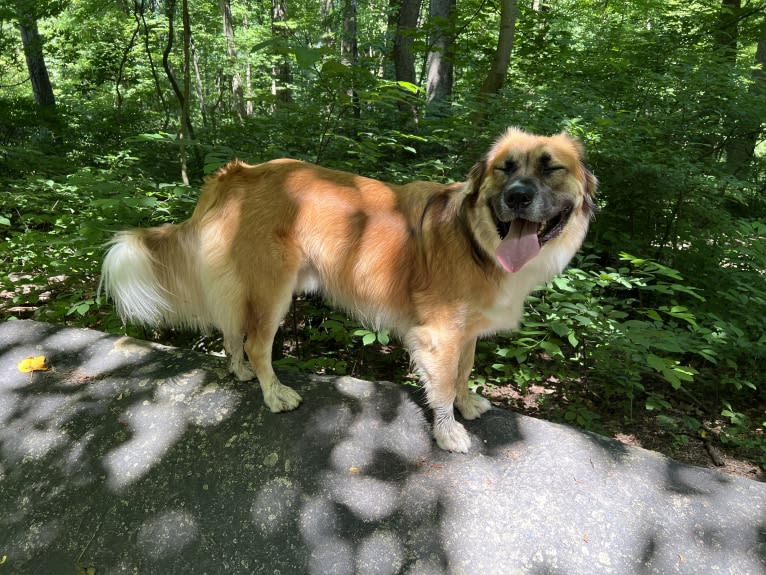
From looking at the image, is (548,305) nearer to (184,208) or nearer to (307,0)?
(184,208)

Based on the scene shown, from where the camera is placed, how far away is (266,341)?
271 cm

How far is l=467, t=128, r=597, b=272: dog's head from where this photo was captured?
2.26 m

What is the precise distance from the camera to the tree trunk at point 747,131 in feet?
17.0

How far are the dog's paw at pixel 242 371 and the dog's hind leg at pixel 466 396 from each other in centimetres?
131

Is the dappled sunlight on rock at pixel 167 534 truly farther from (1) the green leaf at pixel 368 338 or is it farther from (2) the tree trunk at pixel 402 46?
(2) the tree trunk at pixel 402 46

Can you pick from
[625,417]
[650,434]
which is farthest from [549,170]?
[650,434]

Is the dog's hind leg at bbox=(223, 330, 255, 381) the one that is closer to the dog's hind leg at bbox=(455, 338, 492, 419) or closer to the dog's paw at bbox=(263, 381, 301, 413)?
the dog's paw at bbox=(263, 381, 301, 413)

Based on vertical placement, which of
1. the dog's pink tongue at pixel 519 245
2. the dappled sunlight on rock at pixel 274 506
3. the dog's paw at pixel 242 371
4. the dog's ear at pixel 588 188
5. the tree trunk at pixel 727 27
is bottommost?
the dappled sunlight on rock at pixel 274 506

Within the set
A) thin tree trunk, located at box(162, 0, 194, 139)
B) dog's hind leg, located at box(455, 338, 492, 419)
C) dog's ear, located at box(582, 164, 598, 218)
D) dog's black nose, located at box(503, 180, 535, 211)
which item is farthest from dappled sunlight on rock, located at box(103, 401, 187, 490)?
thin tree trunk, located at box(162, 0, 194, 139)

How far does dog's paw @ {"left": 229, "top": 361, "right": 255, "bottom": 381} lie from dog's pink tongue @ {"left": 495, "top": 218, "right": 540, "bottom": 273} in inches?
67.5

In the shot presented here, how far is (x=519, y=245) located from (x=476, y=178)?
481 mm

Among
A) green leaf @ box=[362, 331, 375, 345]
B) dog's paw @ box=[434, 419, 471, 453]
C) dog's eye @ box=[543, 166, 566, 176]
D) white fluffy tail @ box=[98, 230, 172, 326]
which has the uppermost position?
dog's eye @ box=[543, 166, 566, 176]

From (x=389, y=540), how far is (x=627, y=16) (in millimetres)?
14155

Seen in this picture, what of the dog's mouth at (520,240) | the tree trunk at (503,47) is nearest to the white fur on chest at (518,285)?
the dog's mouth at (520,240)
